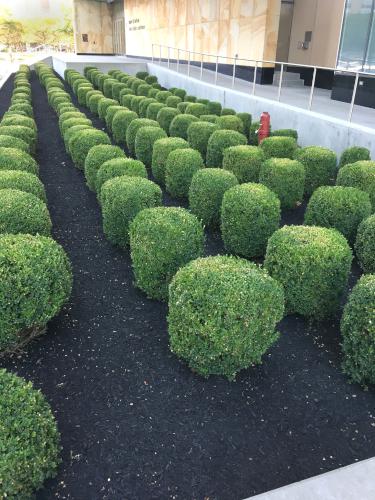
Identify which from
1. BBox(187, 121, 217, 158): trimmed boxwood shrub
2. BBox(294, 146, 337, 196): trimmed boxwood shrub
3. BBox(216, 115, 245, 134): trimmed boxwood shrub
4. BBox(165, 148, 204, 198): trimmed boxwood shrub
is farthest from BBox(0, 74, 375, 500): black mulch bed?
BBox(216, 115, 245, 134): trimmed boxwood shrub

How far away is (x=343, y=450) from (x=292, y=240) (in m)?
2.32

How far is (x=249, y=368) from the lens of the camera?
180 inches

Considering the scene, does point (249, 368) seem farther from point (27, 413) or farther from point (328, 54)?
point (328, 54)

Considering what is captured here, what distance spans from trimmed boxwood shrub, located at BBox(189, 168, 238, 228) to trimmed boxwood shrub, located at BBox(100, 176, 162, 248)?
912mm

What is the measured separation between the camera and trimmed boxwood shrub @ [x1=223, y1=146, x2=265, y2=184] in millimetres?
8953

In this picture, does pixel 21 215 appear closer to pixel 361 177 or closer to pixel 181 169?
pixel 181 169

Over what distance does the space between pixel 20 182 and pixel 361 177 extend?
5914 millimetres

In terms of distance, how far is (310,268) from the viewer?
4.80 metres

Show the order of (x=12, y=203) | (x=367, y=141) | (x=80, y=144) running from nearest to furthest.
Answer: (x=12, y=203) < (x=367, y=141) < (x=80, y=144)

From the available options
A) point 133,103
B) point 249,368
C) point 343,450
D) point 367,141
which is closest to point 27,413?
point 249,368

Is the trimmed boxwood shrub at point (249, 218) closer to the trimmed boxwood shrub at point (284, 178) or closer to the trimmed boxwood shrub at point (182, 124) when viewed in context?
the trimmed boxwood shrub at point (284, 178)

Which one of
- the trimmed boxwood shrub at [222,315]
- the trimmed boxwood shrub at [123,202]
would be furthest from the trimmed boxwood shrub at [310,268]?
the trimmed boxwood shrub at [123,202]

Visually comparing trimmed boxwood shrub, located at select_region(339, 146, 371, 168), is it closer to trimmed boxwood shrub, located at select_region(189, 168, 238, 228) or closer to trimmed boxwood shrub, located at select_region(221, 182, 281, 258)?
trimmed boxwood shrub, located at select_region(189, 168, 238, 228)

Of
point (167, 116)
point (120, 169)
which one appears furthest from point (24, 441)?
point (167, 116)
